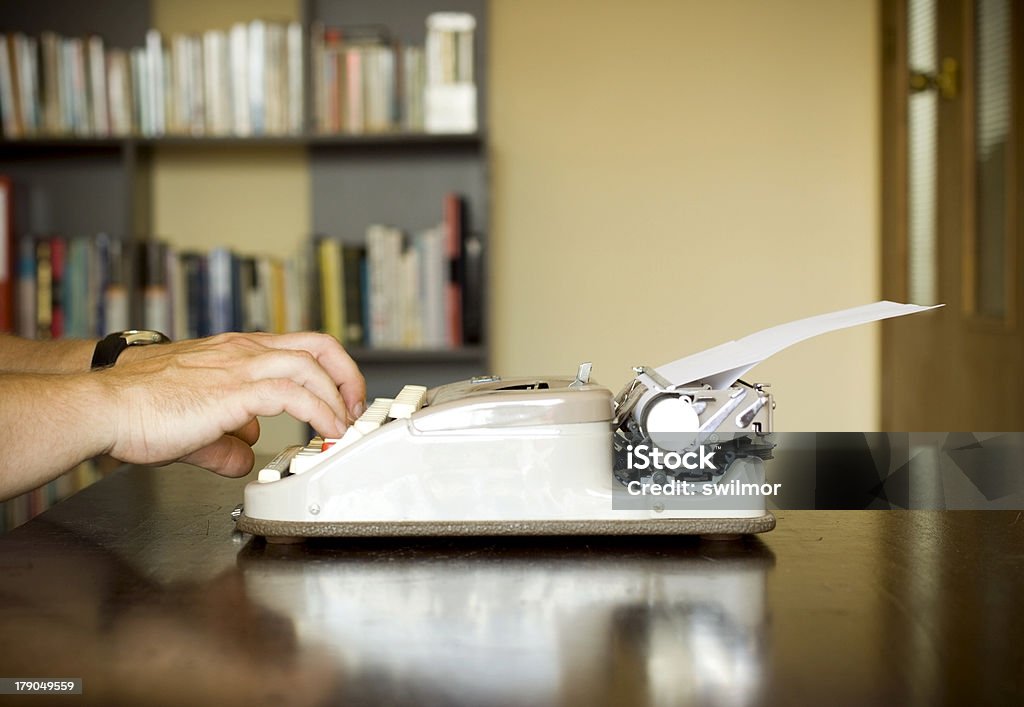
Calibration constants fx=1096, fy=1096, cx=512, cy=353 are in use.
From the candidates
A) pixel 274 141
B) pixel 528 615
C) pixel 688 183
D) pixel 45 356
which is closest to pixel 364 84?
pixel 274 141

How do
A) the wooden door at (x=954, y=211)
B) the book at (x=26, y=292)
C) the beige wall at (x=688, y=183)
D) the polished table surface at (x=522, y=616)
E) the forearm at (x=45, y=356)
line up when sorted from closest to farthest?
the polished table surface at (x=522, y=616)
the forearm at (x=45, y=356)
the wooden door at (x=954, y=211)
the book at (x=26, y=292)
the beige wall at (x=688, y=183)

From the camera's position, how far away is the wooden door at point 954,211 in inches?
88.6

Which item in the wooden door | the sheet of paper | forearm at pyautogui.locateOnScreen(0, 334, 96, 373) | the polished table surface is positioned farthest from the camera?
the wooden door

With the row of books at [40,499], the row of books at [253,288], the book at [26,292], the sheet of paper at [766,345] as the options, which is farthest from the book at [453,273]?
the sheet of paper at [766,345]

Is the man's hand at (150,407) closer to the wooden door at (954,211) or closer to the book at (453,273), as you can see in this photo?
the wooden door at (954,211)

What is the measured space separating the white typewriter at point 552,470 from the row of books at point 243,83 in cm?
213

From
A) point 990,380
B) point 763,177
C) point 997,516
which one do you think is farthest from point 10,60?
point 997,516

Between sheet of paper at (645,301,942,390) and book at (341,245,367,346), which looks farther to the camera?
book at (341,245,367,346)

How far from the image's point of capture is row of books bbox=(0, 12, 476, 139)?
284 cm

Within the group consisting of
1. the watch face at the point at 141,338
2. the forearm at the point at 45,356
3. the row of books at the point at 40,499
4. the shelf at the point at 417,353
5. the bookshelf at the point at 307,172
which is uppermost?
the bookshelf at the point at 307,172

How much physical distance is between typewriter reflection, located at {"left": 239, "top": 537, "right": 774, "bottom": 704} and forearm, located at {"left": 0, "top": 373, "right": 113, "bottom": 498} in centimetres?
18

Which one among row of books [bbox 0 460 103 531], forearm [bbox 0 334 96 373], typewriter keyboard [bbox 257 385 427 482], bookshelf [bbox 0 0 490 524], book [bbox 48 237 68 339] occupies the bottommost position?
row of books [bbox 0 460 103 531]

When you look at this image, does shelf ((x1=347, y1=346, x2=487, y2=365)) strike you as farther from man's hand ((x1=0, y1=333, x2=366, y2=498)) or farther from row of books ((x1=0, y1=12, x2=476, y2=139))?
man's hand ((x1=0, y1=333, x2=366, y2=498))

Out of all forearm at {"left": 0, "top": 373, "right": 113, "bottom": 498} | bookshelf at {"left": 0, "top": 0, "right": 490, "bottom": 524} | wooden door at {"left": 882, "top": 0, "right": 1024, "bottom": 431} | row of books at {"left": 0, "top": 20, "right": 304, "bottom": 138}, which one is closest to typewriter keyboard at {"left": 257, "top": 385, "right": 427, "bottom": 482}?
forearm at {"left": 0, "top": 373, "right": 113, "bottom": 498}
